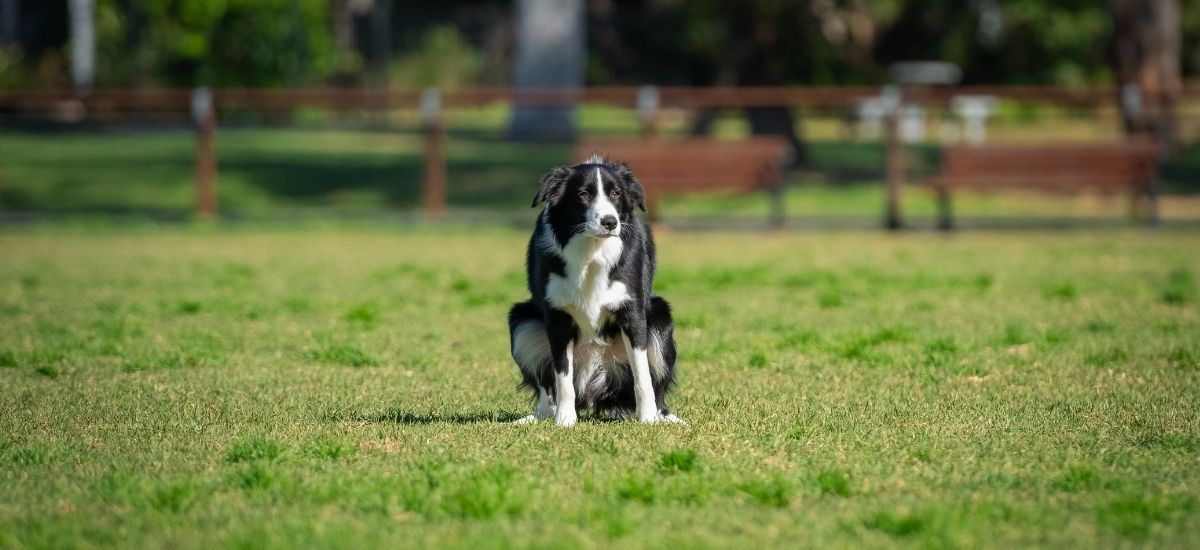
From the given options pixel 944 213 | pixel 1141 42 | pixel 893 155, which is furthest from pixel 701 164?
pixel 1141 42

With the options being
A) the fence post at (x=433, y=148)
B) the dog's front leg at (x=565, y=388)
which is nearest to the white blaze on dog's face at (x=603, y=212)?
the dog's front leg at (x=565, y=388)

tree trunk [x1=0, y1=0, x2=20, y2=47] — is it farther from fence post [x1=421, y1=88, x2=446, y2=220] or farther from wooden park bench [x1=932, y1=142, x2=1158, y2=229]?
wooden park bench [x1=932, y1=142, x2=1158, y2=229]

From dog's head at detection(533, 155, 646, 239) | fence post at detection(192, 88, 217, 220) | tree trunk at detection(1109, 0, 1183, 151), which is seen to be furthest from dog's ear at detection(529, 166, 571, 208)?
tree trunk at detection(1109, 0, 1183, 151)

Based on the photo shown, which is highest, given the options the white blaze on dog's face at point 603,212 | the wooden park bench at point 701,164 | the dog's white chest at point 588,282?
the white blaze on dog's face at point 603,212

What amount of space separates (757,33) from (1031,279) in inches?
649

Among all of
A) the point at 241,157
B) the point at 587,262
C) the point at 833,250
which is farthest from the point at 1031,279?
the point at 241,157

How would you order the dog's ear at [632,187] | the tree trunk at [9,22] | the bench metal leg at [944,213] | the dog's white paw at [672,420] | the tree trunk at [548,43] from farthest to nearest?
the tree trunk at [9,22] < the tree trunk at [548,43] < the bench metal leg at [944,213] < the dog's white paw at [672,420] < the dog's ear at [632,187]

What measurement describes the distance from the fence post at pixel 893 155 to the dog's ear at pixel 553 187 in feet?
47.2

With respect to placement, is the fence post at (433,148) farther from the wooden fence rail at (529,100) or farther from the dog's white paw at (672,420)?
the dog's white paw at (672,420)

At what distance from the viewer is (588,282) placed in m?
7.18

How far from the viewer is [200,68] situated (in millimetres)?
35375

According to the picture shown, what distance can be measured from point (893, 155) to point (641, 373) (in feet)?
48.8

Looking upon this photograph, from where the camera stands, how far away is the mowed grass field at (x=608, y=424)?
5586mm

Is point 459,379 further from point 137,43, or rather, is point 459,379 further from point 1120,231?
point 137,43
